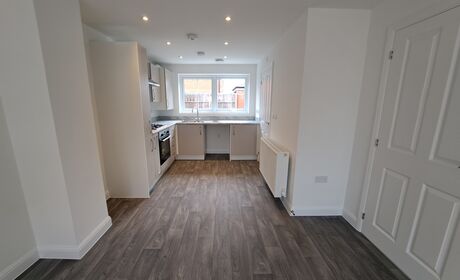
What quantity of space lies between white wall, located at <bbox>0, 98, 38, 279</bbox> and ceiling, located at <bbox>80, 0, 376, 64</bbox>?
147cm

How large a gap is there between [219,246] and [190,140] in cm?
310

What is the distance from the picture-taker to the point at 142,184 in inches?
111

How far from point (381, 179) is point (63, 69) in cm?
307

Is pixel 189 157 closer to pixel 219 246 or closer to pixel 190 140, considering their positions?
pixel 190 140

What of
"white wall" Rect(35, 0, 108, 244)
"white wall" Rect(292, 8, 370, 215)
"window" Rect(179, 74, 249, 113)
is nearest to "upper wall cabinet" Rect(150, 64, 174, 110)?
"window" Rect(179, 74, 249, 113)

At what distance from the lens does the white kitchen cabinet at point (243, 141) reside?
15.0 feet

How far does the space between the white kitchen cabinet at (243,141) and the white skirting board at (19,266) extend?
3.59 meters

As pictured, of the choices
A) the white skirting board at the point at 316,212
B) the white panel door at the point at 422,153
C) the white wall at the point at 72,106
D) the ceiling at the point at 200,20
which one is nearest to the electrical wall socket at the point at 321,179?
the white skirting board at the point at 316,212

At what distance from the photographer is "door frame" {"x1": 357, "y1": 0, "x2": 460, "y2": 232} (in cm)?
137

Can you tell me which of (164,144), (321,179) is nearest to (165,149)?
(164,144)

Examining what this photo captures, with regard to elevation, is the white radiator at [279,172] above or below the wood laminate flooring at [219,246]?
above

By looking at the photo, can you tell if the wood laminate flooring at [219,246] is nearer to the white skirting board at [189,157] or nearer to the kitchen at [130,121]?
the kitchen at [130,121]

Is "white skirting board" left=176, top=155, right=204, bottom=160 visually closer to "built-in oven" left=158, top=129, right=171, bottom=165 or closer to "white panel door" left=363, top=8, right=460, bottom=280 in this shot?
"built-in oven" left=158, top=129, right=171, bottom=165

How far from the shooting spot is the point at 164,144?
3826mm
